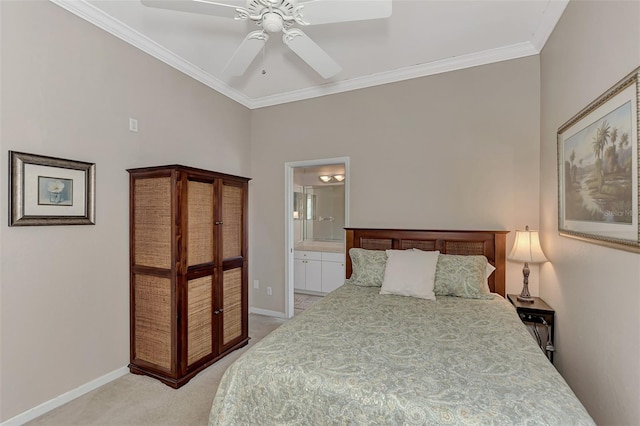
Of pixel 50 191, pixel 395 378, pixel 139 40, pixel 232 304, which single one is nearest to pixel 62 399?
pixel 232 304

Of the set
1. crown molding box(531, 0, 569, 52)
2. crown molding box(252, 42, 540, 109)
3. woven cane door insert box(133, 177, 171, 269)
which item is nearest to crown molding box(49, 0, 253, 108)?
crown molding box(252, 42, 540, 109)

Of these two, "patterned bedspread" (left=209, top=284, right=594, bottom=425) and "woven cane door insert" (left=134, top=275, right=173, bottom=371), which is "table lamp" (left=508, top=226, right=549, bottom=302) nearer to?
"patterned bedspread" (left=209, top=284, right=594, bottom=425)

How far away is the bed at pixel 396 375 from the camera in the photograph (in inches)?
43.4

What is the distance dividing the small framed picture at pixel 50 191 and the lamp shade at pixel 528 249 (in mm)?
3495

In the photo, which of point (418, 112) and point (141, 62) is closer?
point (141, 62)

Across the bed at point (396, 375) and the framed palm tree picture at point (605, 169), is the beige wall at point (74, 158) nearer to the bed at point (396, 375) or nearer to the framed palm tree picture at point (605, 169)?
the bed at point (396, 375)

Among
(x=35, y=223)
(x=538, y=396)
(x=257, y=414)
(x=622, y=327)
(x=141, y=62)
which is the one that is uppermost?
(x=141, y=62)

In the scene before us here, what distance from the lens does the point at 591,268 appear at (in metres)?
1.76

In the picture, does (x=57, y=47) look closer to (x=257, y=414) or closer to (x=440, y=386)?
(x=257, y=414)

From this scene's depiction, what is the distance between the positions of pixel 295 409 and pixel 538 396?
3.15 feet

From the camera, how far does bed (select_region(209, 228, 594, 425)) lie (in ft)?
3.62

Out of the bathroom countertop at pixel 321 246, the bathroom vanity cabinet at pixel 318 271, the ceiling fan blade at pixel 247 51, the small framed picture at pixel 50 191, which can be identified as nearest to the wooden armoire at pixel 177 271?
the small framed picture at pixel 50 191

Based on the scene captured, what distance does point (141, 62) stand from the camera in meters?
2.72

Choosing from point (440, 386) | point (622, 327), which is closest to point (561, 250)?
point (622, 327)
